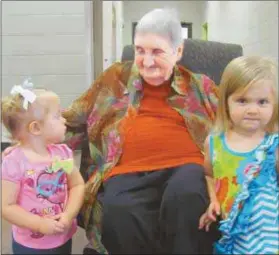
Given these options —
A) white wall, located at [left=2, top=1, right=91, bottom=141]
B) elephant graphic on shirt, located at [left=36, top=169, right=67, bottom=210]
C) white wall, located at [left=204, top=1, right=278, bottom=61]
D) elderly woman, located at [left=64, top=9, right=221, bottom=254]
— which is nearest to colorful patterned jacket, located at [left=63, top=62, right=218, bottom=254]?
elderly woman, located at [left=64, top=9, right=221, bottom=254]

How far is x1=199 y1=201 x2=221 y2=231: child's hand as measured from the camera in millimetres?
931

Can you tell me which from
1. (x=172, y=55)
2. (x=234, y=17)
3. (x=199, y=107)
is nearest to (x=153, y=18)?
(x=172, y=55)

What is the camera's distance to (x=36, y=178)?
1.05 meters

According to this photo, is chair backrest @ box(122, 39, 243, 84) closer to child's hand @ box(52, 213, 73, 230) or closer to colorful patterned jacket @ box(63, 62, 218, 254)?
colorful patterned jacket @ box(63, 62, 218, 254)

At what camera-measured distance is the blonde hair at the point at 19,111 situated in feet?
3.44

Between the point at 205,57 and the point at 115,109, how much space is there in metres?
0.38

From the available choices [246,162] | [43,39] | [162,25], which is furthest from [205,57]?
[43,39]

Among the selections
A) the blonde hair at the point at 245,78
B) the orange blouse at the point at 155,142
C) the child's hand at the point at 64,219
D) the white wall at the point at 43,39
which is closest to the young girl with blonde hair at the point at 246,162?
the blonde hair at the point at 245,78

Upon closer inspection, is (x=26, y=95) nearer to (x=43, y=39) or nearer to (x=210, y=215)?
(x=210, y=215)

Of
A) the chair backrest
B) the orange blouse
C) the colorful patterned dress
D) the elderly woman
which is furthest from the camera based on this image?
the chair backrest

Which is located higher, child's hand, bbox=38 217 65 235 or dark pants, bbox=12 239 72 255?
child's hand, bbox=38 217 65 235

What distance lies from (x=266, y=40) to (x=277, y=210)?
1.72 metres

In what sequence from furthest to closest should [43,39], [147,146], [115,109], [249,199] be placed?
[43,39], [115,109], [147,146], [249,199]

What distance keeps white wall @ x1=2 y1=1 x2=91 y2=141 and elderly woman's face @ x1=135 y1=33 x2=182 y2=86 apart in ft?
4.11
